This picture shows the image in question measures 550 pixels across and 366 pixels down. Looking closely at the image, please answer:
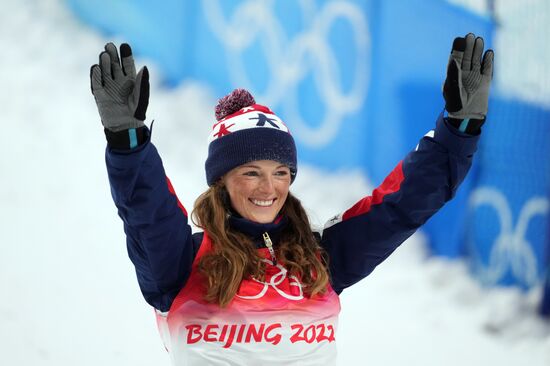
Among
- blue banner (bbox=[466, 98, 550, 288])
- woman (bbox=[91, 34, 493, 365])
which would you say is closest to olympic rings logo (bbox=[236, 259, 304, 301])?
woman (bbox=[91, 34, 493, 365])

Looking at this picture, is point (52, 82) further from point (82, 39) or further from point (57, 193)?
point (57, 193)

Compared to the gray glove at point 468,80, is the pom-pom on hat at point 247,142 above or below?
below

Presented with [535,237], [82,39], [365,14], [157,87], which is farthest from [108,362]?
[82,39]

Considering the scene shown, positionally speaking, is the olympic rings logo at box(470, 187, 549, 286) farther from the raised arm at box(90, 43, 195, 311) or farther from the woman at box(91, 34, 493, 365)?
the raised arm at box(90, 43, 195, 311)

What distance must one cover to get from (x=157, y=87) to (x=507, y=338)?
10.8 feet

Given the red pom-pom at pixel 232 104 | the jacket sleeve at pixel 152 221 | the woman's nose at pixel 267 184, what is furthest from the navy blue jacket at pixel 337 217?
the red pom-pom at pixel 232 104

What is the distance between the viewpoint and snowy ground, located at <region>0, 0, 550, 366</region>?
12.4 ft

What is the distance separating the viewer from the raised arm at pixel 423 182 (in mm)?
2164

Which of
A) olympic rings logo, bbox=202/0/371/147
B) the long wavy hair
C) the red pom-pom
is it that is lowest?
the long wavy hair

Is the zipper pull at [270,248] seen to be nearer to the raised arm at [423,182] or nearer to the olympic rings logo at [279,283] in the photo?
the olympic rings logo at [279,283]

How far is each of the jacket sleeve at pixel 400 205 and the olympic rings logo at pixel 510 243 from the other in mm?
2087

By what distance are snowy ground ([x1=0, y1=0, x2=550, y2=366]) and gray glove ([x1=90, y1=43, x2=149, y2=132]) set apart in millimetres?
1926

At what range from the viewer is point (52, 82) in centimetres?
600

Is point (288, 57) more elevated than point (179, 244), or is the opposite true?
point (288, 57)
